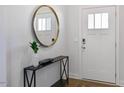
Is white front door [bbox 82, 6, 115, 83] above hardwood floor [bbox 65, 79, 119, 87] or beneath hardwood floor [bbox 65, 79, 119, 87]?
above

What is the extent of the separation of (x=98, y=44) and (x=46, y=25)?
59.8 inches

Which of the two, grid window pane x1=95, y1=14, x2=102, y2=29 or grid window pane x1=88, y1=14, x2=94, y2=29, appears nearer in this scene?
grid window pane x1=95, y1=14, x2=102, y2=29

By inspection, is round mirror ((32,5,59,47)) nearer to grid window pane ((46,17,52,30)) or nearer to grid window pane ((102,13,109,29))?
grid window pane ((46,17,52,30))

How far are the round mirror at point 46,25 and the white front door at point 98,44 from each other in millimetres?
912

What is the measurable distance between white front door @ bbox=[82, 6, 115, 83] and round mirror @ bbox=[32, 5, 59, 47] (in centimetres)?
91

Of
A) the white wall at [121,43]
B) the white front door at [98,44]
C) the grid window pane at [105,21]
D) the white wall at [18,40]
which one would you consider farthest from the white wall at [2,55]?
Result: the white wall at [121,43]

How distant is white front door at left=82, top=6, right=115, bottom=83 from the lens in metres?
3.72

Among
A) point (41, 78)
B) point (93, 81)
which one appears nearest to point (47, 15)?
point (41, 78)

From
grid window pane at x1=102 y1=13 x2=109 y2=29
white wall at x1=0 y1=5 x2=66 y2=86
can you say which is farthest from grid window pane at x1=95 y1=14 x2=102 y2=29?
white wall at x1=0 y1=5 x2=66 y2=86

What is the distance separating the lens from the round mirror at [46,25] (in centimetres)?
292

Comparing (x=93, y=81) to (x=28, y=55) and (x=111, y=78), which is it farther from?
(x=28, y=55)

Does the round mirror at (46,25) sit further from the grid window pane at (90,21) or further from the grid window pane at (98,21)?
the grid window pane at (98,21)

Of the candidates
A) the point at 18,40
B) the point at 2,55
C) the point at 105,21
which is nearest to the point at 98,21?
the point at 105,21
